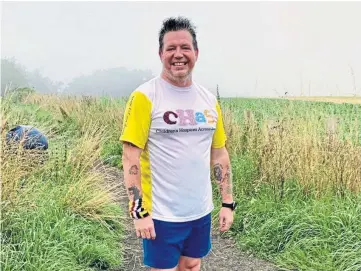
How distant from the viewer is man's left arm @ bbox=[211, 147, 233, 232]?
2.54m

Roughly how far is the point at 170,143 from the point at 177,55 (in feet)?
1.27

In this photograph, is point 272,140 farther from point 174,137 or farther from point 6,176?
point 174,137

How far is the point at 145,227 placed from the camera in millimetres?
2084

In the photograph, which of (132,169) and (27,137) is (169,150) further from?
(27,137)

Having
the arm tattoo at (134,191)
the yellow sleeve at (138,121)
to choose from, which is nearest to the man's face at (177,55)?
the yellow sleeve at (138,121)

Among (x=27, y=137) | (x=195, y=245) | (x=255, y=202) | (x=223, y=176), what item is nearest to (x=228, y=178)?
(x=223, y=176)

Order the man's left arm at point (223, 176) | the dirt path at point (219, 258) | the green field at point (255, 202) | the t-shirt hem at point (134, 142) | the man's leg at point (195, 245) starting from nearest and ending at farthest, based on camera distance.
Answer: the t-shirt hem at point (134, 142), the man's leg at point (195, 245), the man's left arm at point (223, 176), the green field at point (255, 202), the dirt path at point (219, 258)

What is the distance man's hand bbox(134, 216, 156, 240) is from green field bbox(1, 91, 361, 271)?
4.72ft

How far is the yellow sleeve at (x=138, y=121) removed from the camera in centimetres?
205

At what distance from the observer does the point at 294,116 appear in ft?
19.6

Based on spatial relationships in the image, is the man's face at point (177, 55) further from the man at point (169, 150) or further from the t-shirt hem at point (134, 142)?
the t-shirt hem at point (134, 142)

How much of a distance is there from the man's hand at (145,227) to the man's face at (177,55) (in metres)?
0.63

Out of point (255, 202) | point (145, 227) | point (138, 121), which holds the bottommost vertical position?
point (255, 202)

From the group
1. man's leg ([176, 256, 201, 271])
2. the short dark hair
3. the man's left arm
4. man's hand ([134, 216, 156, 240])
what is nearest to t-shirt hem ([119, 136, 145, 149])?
man's hand ([134, 216, 156, 240])
